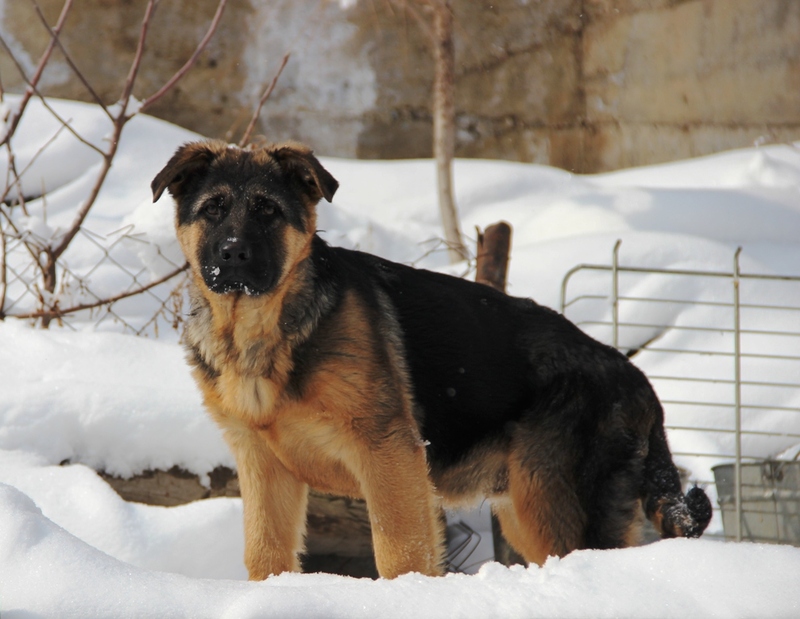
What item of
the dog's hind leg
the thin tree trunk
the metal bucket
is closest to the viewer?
the dog's hind leg

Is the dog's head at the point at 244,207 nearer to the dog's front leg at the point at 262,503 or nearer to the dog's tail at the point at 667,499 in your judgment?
the dog's front leg at the point at 262,503

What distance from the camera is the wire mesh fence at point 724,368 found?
5.34 metres

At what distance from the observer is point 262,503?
3744 mm

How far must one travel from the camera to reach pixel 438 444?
3816 mm

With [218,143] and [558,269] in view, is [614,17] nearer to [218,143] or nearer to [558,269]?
[558,269]

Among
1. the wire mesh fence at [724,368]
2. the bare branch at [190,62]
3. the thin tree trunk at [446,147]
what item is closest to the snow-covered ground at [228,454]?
the wire mesh fence at [724,368]

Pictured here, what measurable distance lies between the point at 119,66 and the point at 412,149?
4689 mm

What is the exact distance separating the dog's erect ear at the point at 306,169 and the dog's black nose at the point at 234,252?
1.31 feet

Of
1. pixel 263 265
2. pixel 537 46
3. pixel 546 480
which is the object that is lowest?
pixel 546 480

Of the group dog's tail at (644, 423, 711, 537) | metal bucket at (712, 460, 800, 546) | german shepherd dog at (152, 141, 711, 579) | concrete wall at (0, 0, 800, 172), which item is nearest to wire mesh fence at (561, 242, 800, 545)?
metal bucket at (712, 460, 800, 546)

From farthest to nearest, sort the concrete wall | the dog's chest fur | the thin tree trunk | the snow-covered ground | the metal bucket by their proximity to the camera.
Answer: the concrete wall → the thin tree trunk → the metal bucket → the dog's chest fur → the snow-covered ground

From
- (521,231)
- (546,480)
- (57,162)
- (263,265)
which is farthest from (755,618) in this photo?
(57,162)

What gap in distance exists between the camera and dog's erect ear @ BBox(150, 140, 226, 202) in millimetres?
3469

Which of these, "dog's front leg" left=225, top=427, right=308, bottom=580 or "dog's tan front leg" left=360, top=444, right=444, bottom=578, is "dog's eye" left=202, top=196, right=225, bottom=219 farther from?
"dog's tan front leg" left=360, top=444, right=444, bottom=578
